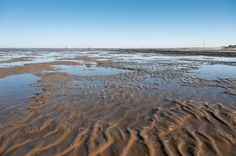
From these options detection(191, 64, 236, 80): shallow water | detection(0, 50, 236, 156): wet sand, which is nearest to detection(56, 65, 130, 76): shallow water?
detection(191, 64, 236, 80): shallow water

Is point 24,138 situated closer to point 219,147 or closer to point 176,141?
point 176,141

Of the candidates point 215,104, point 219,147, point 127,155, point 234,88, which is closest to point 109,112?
point 127,155

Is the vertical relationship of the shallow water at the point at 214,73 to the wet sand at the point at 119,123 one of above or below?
above

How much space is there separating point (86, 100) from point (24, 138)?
324 cm

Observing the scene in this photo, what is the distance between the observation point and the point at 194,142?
401cm

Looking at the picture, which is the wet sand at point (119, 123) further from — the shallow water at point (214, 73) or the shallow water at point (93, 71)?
the shallow water at point (93, 71)

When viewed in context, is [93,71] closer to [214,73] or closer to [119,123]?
[214,73]

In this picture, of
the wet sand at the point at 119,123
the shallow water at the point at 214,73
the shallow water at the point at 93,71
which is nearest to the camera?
the wet sand at the point at 119,123

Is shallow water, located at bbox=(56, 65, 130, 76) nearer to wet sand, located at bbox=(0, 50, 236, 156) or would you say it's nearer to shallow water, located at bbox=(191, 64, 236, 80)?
shallow water, located at bbox=(191, 64, 236, 80)

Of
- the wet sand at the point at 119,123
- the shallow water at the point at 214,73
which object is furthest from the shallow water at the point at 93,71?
the wet sand at the point at 119,123

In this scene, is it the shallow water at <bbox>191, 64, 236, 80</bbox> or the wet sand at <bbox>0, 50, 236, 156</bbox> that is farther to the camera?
the shallow water at <bbox>191, 64, 236, 80</bbox>

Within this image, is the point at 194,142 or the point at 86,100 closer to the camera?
the point at 194,142

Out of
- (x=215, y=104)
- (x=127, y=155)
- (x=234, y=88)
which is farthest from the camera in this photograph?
(x=234, y=88)

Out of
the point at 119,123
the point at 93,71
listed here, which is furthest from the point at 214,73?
the point at 119,123
